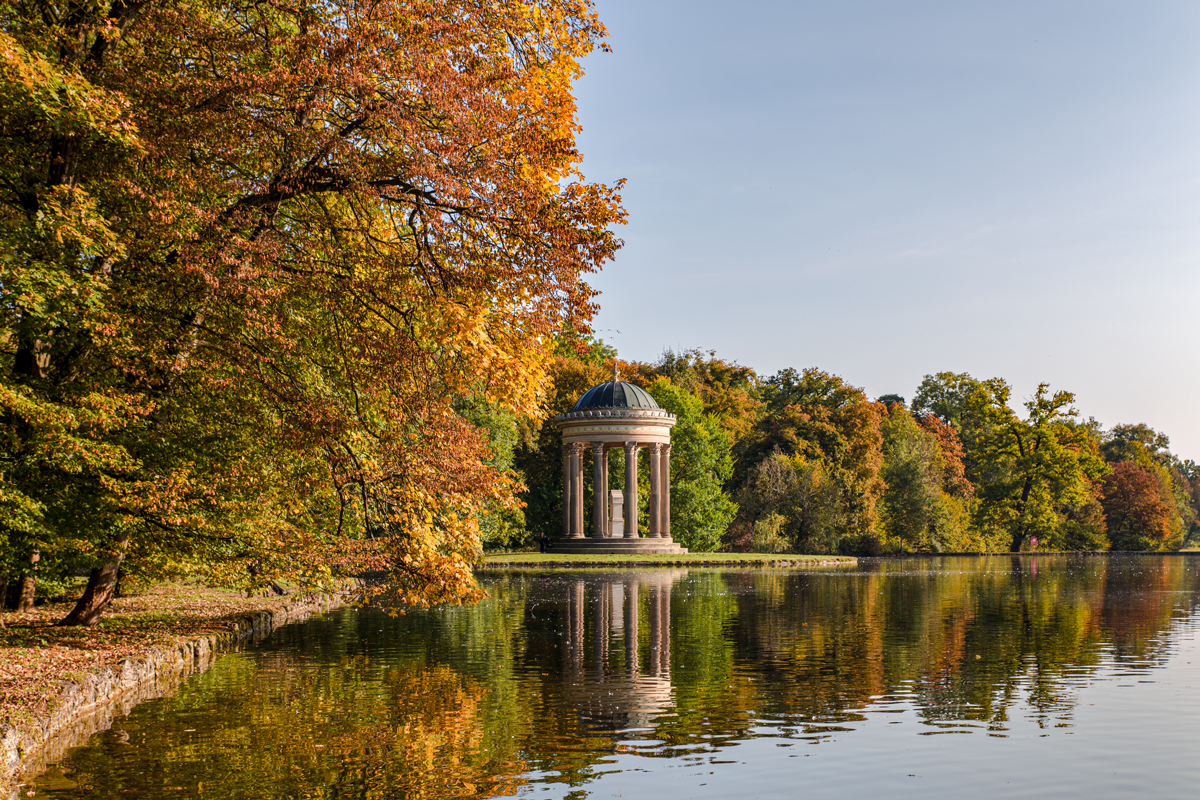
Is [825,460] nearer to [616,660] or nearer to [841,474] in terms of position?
[841,474]

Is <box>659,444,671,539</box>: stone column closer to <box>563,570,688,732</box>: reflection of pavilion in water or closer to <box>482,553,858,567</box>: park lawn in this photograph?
<box>482,553,858,567</box>: park lawn

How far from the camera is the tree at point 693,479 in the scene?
6366cm

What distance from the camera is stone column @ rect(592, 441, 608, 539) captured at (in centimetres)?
5772

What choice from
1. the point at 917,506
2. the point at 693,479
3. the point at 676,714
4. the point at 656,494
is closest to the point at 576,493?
the point at 656,494

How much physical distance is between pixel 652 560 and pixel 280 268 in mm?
36977

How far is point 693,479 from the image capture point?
64812 millimetres

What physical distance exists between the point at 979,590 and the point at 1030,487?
5278cm

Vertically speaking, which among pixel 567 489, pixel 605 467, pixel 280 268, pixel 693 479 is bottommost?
pixel 567 489

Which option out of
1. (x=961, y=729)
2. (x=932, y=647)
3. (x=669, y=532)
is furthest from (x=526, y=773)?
(x=669, y=532)

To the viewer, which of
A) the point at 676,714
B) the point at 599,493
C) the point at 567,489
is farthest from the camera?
the point at 567,489

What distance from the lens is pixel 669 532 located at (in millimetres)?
59469

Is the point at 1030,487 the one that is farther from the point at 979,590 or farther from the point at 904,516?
the point at 979,590

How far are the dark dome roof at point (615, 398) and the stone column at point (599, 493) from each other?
259 cm

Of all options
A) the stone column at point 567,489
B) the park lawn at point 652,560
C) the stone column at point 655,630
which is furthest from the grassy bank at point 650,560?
the stone column at point 655,630
